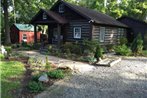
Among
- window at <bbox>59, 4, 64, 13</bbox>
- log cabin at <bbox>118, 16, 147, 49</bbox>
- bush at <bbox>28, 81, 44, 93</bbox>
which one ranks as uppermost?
window at <bbox>59, 4, 64, 13</bbox>

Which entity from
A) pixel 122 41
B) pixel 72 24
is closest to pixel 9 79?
pixel 72 24

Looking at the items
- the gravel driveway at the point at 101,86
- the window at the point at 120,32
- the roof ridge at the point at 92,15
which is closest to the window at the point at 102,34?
the roof ridge at the point at 92,15

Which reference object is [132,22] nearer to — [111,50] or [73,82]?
[111,50]

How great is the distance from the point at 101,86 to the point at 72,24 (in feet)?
49.9

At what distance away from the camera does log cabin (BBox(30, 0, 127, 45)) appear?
22.9m

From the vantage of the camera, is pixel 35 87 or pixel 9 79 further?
pixel 9 79

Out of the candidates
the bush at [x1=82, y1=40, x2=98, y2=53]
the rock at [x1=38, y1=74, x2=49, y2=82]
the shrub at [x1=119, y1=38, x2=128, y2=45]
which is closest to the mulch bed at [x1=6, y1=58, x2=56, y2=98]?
the rock at [x1=38, y1=74, x2=49, y2=82]

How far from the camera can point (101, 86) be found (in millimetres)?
9773

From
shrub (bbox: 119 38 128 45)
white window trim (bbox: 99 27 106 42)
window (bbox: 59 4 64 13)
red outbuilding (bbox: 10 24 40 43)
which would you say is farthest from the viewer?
red outbuilding (bbox: 10 24 40 43)

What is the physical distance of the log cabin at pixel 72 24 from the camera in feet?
75.2

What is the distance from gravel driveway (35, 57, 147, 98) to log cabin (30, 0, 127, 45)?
10.4 m

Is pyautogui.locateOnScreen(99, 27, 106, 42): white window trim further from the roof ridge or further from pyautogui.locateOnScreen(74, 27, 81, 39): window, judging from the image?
pyautogui.locateOnScreen(74, 27, 81, 39): window

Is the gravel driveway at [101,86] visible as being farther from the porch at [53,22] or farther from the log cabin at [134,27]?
the log cabin at [134,27]

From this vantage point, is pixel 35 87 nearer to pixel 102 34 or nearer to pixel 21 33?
pixel 102 34
